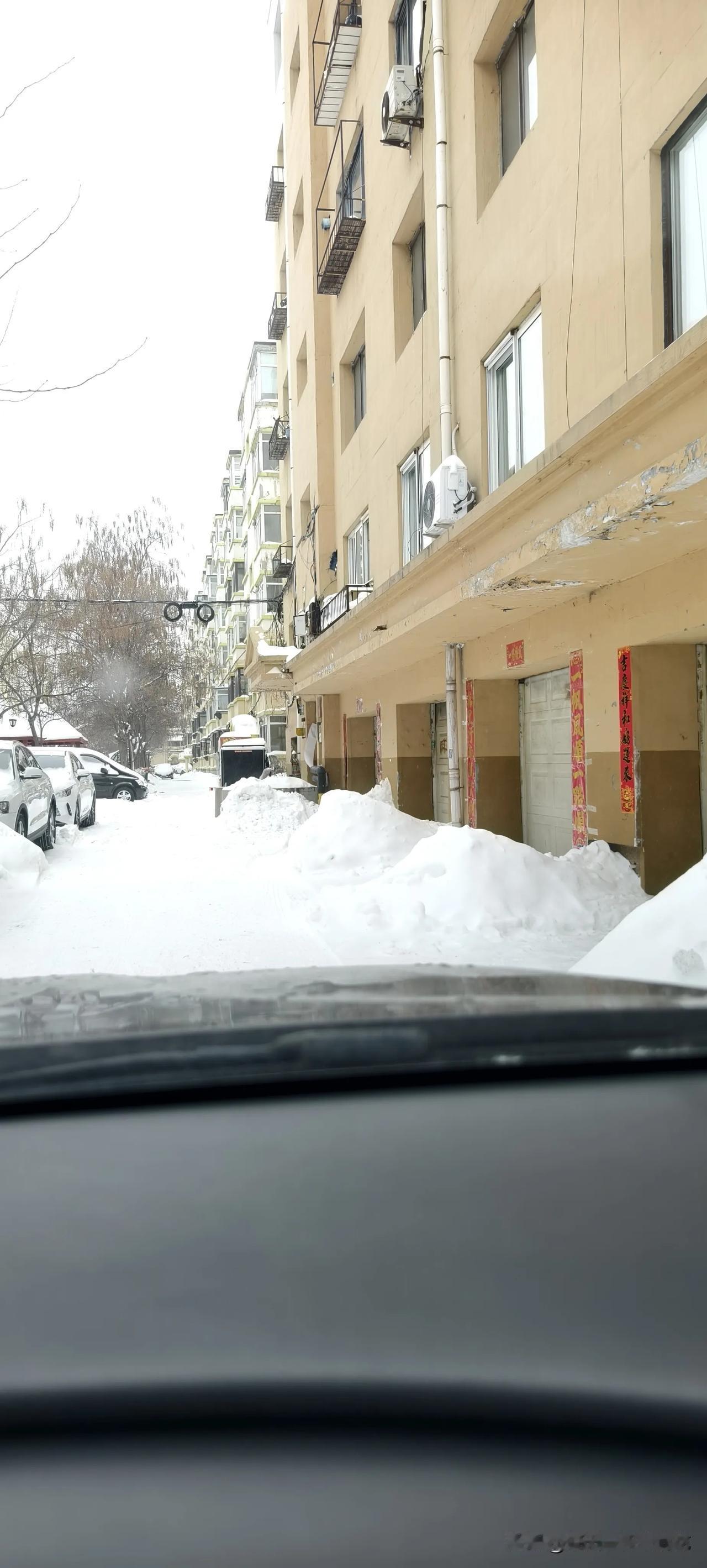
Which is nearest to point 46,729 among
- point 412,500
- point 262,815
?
point 262,815

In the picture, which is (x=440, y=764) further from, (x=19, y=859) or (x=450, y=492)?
(x=19, y=859)

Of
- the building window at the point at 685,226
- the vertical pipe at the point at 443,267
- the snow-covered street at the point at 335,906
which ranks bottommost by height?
the snow-covered street at the point at 335,906

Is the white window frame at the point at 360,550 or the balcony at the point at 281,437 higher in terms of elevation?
the balcony at the point at 281,437

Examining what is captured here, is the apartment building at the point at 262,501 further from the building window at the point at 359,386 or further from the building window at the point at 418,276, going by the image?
the building window at the point at 418,276

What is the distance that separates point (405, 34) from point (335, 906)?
13111 mm

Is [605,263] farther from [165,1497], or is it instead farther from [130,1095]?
[165,1497]

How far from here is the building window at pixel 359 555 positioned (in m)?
17.9

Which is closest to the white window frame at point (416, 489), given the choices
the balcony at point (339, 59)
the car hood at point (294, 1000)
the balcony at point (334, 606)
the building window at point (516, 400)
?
the balcony at point (334, 606)

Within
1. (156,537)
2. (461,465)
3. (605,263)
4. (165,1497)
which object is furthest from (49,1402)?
(156,537)

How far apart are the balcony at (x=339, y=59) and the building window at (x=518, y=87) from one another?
776 cm

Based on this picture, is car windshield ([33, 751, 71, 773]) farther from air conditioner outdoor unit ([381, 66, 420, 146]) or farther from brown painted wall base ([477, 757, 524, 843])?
air conditioner outdoor unit ([381, 66, 420, 146])

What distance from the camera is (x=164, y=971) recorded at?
6344mm

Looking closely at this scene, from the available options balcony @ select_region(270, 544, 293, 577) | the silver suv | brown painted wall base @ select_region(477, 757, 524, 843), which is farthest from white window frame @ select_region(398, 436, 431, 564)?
balcony @ select_region(270, 544, 293, 577)

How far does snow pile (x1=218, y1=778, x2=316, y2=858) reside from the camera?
14.7 m
